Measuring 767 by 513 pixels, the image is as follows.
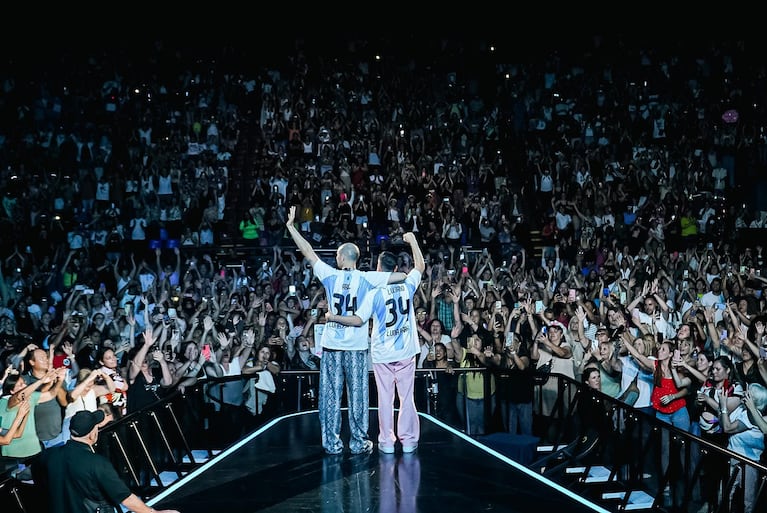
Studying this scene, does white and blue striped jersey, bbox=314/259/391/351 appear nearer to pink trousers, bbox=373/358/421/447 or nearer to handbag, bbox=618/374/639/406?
pink trousers, bbox=373/358/421/447

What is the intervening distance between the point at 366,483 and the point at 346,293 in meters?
1.45

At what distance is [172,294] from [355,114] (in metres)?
8.52

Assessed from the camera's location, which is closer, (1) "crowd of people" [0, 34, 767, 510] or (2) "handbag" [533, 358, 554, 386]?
(2) "handbag" [533, 358, 554, 386]

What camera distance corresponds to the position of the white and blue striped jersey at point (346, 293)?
6289mm

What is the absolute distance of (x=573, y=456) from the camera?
28.0 ft

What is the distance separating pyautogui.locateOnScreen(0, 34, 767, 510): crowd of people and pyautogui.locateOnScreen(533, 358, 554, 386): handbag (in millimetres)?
131

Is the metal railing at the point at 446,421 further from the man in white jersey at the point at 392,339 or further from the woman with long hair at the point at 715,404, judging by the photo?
the man in white jersey at the point at 392,339

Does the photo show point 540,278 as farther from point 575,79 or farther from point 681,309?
point 575,79

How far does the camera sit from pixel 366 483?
588 cm

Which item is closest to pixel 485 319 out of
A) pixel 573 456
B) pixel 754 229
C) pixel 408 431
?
pixel 573 456

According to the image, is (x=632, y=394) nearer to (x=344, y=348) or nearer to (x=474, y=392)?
(x=474, y=392)

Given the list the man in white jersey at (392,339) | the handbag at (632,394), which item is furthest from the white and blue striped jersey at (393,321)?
the handbag at (632,394)

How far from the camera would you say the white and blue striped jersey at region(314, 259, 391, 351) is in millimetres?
6289

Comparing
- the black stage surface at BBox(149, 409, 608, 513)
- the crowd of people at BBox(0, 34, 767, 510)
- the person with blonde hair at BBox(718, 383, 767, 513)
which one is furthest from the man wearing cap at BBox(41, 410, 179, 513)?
the person with blonde hair at BBox(718, 383, 767, 513)
